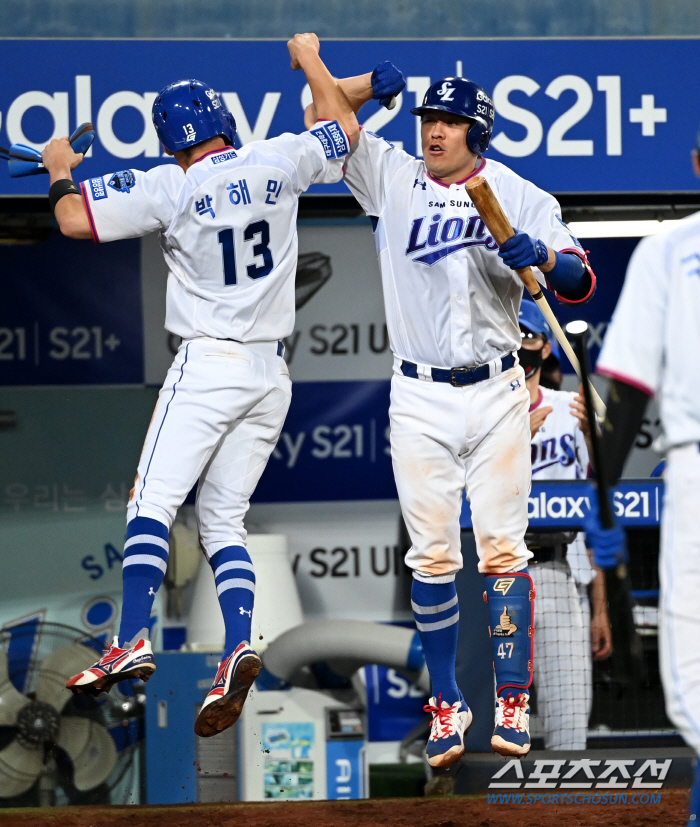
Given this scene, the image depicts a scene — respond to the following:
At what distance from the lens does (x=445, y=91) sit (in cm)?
382

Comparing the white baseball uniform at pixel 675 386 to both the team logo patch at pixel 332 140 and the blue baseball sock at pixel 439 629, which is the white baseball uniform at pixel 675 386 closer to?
the blue baseball sock at pixel 439 629

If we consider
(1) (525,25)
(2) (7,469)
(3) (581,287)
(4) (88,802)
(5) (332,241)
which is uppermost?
(1) (525,25)

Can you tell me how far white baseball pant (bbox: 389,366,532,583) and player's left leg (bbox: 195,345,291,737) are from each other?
41 cm

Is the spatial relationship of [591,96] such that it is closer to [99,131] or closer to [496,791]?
[99,131]

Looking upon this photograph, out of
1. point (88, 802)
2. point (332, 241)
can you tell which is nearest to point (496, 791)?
point (88, 802)

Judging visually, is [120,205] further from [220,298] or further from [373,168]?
[373,168]

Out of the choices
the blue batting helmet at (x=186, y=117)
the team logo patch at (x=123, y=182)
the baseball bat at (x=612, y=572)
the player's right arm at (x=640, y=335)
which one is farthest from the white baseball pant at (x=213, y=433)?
the player's right arm at (x=640, y=335)

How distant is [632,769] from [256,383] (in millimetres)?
2114

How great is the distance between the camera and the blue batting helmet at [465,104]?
3.80 metres

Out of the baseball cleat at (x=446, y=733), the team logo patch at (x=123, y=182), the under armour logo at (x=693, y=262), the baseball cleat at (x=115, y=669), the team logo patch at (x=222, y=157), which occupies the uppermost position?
the team logo patch at (x=222, y=157)

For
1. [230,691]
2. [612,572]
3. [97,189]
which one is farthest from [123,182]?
[612,572]

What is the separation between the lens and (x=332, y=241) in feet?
18.6

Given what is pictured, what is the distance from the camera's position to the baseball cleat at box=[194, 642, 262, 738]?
3576 millimetres

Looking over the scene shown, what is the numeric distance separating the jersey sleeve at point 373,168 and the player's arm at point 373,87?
0.12m
